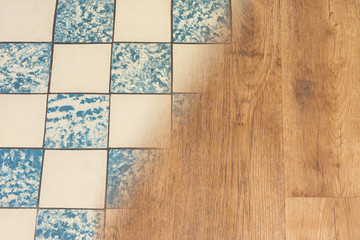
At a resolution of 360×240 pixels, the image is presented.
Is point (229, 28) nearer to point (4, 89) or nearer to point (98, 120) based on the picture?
Result: point (98, 120)

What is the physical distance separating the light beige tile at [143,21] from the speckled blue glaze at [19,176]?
1.91 feet

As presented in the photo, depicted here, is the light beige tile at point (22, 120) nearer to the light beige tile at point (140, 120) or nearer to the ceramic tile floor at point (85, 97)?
the ceramic tile floor at point (85, 97)

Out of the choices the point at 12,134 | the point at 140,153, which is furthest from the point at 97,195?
the point at 12,134

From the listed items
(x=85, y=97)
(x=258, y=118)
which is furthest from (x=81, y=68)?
(x=258, y=118)

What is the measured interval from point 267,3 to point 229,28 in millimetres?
202

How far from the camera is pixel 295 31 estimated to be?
3.96 ft

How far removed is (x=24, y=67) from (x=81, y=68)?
23cm

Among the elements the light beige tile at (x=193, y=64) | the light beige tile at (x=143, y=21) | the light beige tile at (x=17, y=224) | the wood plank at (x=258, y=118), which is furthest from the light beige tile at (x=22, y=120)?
the wood plank at (x=258, y=118)

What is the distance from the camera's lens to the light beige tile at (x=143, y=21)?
1195 mm

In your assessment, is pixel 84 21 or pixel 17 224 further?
pixel 84 21

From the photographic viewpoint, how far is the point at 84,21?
1.21 metres

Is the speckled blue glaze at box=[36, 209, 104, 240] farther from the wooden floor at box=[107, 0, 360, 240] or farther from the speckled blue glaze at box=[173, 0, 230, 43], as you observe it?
the speckled blue glaze at box=[173, 0, 230, 43]

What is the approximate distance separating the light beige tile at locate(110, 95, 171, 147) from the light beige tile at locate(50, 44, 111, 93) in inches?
4.0

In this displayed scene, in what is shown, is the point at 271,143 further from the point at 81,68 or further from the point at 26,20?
the point at 26,20
